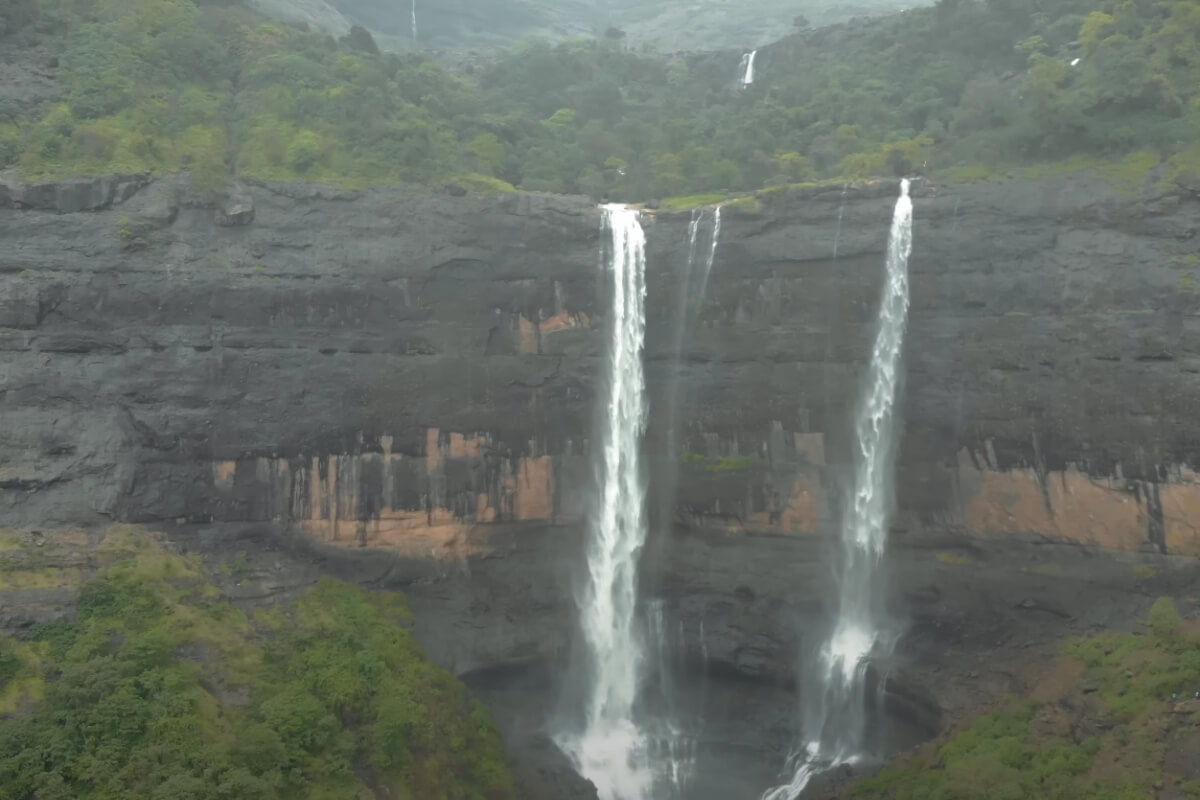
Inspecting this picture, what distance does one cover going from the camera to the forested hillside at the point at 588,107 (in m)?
28.9

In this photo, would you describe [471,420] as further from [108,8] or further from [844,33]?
[844,33]

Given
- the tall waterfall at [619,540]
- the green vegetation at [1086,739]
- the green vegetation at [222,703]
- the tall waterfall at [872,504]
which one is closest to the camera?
the green vegetation at [222,703]

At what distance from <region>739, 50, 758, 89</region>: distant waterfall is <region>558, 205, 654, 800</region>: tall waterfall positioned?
22.6 meters

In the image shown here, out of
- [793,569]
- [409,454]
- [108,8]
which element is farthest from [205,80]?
[793,569]

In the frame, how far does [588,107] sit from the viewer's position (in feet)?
144

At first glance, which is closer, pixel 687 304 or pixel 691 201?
pixel 687 304

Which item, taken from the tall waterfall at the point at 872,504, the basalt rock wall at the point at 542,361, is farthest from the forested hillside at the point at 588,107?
the tall waterfall at the point at 872,504

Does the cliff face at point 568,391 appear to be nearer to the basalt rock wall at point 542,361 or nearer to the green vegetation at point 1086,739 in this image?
the basalt rock wall at point 542,361

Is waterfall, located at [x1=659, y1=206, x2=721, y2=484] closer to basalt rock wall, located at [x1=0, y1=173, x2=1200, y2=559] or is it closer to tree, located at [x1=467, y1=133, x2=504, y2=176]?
→ basalt rock wall, located at [x1=0, y1=173, x2=1200, y2=559]

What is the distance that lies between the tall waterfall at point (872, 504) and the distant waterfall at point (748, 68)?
76.2 feet

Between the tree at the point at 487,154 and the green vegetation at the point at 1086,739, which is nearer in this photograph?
the green vegetation at the point at 1086,739

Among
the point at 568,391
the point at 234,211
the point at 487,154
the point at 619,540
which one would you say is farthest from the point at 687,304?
the point at 234,211

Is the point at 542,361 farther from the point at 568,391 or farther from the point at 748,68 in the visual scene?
the point at 748,68

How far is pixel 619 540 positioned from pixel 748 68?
98.1ft
